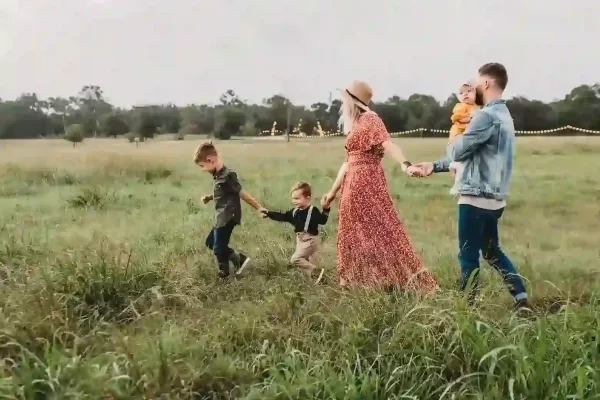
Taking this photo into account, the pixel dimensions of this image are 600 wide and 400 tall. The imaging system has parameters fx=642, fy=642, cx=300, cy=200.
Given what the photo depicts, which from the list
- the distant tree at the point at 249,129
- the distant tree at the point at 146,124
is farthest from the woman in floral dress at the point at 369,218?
the distant tree at the point at 146,124

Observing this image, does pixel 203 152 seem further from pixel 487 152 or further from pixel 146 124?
pixel 146 124

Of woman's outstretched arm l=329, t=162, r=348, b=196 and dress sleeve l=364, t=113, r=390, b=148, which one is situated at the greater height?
dress sleeve l=364, t=113, r=390, b=148

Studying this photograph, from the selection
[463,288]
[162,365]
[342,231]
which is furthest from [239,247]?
[162,365]

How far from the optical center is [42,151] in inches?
319

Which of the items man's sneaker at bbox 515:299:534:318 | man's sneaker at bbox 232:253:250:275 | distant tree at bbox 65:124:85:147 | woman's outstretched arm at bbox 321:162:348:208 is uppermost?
distant tree at bbox 65:124:85:147

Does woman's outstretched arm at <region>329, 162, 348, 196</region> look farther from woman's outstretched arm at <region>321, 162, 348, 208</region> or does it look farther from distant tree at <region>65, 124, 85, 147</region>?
distant tree at <region>65, 124, 85, 147</region>

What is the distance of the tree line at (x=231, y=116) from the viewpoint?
274 inches

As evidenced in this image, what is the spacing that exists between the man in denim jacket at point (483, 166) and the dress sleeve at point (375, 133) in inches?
15.2

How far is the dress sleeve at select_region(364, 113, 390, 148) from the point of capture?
4.30 metres

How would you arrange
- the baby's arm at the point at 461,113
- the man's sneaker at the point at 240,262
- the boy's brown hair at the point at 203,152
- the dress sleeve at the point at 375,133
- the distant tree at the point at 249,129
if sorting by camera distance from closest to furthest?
the dress sleeve at the point at 375,133, the boy's brown hair at the point at 203,152, the man's sneaker at the point at 240,262, the baby's arm at the point at 461,113, the distant tree at the point at 249,129

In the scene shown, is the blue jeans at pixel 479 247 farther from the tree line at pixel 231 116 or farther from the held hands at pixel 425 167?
the tree line at pixel 231 116

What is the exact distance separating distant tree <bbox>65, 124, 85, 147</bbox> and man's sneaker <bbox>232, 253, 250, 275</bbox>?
3.75 metres

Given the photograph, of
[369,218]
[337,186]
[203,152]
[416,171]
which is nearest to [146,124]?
[203,152]

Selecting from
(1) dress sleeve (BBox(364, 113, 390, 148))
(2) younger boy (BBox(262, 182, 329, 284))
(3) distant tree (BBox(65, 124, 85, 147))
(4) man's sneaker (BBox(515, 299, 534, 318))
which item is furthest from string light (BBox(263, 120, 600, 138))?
(4) man's sneaker (BBox(515, 299, 534, 318))
